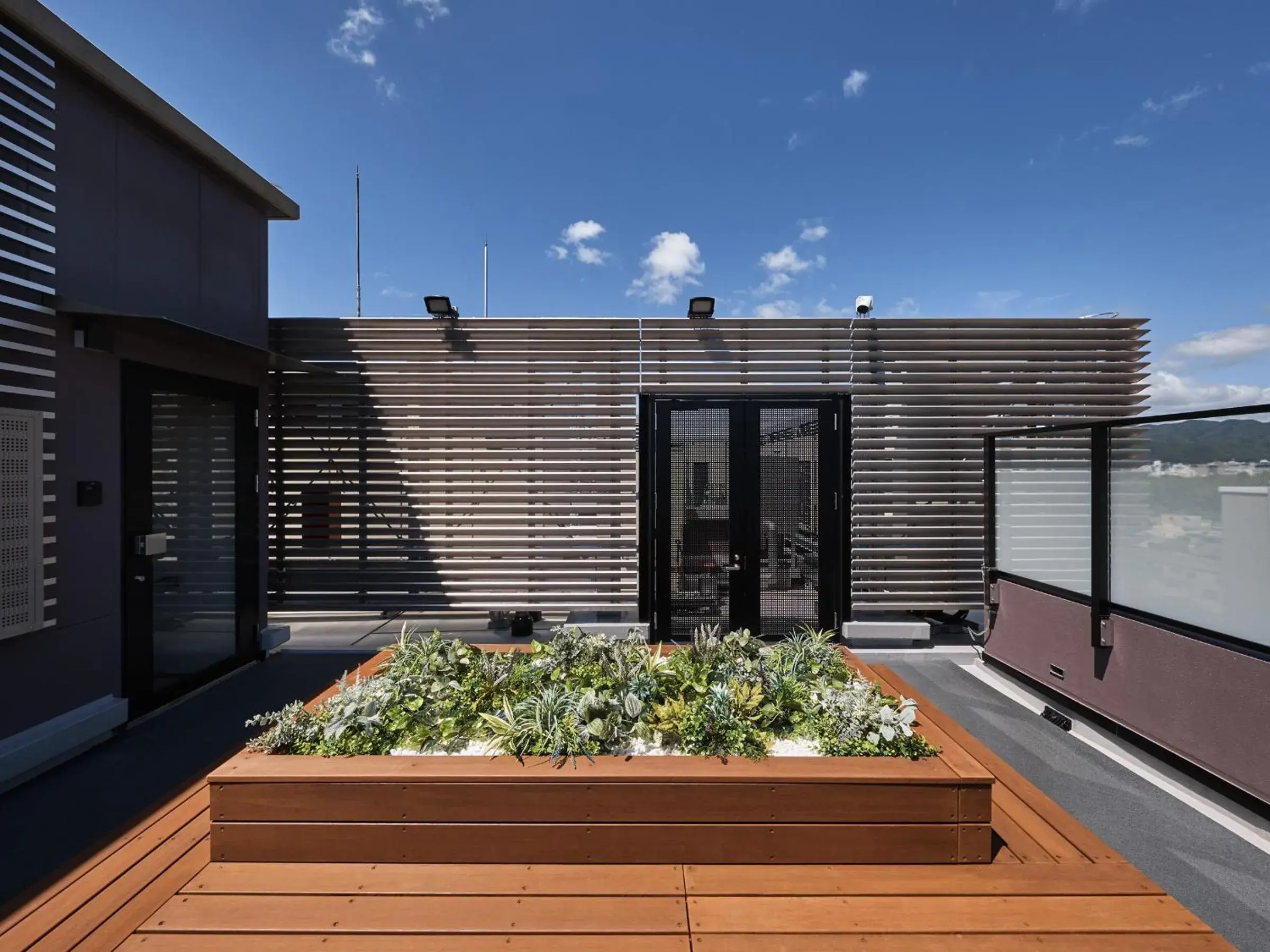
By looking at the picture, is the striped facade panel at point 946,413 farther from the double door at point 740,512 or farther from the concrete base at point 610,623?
the concrete base at point 610,623

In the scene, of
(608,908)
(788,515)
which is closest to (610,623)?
(788,515)

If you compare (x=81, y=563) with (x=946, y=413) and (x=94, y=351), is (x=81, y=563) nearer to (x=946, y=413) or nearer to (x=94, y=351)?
(x=94, y=351)

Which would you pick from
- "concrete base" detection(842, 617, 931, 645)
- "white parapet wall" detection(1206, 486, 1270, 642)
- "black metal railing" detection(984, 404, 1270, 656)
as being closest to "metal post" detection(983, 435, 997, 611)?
"black metal railing" detection(984, 404, 1270, 656)

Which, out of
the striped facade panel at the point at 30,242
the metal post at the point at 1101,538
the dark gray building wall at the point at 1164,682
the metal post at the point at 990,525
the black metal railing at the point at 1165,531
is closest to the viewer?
the dark gray building wall at the point at 1164,682

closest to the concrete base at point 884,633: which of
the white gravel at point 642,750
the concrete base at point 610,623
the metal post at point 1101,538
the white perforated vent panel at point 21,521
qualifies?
the metal post at point 1101,538

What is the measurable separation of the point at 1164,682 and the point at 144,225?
7.38 meters

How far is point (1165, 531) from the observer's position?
334 centimetres

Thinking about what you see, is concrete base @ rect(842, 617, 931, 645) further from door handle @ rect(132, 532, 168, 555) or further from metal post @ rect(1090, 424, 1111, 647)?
door handle @ rect(132, 532, 168, 555)

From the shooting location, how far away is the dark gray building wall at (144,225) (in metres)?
3.25

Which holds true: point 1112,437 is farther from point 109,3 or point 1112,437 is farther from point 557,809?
point 109,3

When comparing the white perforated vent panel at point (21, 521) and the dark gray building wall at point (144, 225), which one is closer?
the white perforated vent panel at point (21, 521)

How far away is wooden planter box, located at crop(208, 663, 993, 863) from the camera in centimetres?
190

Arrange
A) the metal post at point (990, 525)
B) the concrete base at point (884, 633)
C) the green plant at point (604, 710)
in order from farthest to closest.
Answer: the concrete base at point (884, 633), the metal post at point (990, 525), the green plant at point (604, 710)

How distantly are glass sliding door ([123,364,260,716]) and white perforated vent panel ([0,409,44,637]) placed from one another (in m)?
0.53
